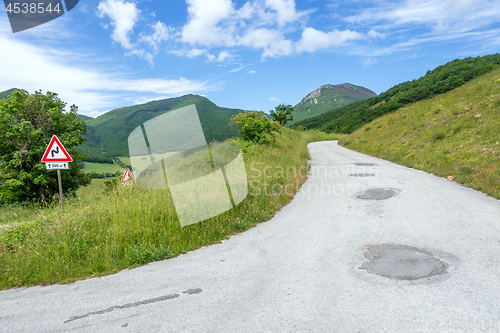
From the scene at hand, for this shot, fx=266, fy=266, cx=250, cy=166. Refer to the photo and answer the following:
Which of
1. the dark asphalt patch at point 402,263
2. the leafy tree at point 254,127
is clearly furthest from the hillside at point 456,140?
the leafy tree at point 254,127

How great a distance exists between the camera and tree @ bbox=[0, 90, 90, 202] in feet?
83.4

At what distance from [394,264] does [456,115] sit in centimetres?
1783

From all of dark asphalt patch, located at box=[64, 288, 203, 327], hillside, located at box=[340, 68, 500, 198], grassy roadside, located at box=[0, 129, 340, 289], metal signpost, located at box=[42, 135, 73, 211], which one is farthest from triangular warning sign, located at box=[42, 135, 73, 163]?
hillside, located at box=[340, 68, 500, 198]

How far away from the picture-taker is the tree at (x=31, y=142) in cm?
2541

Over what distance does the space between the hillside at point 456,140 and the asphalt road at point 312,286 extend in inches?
176

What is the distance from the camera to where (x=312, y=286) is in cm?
349

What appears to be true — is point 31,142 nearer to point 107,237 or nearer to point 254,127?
point 254,127

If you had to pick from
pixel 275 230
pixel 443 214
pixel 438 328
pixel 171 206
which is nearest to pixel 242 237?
pixel 275 230

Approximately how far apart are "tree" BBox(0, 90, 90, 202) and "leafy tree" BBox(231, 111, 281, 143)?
19747 mm

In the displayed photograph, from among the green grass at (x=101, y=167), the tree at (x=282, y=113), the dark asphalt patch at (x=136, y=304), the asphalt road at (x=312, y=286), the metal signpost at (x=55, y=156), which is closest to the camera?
the asphalt road at (x=312, y=286)

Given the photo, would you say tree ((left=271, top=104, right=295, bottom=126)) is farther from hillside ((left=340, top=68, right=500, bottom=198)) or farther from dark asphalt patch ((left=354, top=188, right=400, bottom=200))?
dark asphalt patch ((left=354, top=188, right=400, bottom=200))

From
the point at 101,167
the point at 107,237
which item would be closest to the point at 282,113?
the point at 107,237

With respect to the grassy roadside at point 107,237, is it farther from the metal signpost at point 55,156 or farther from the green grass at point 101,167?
the green grass at point 101,167

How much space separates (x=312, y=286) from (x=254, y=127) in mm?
15744
